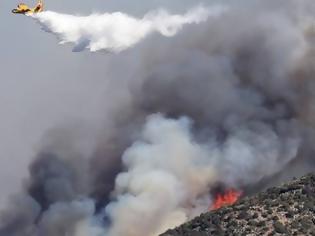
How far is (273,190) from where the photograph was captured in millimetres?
158375

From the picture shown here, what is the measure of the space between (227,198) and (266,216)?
2433 cm

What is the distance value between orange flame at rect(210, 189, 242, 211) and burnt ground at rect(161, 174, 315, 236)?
525 inches

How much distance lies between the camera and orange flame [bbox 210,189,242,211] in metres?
172

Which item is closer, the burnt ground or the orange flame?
the burnt ground

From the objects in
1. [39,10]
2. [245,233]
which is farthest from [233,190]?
[39,10]

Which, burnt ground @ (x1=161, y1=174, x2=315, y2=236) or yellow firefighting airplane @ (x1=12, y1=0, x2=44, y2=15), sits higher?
yellow firefighting airplane @ (x1=12, y1=0, x2=44, y2=15)

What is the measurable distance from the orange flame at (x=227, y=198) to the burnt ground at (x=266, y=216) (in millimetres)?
13332

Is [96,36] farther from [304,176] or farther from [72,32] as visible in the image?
[304,176]

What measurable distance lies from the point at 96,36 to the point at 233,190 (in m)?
34.0

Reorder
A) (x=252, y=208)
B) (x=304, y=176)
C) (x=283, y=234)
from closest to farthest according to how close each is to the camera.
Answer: (x=283, y=234) < (x=252, y=208) < (x=304, y=176)

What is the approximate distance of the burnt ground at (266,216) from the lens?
478 feet

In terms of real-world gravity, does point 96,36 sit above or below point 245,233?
above

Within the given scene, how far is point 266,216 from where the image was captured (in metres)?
149

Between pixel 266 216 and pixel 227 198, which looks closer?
pixel 266 216
